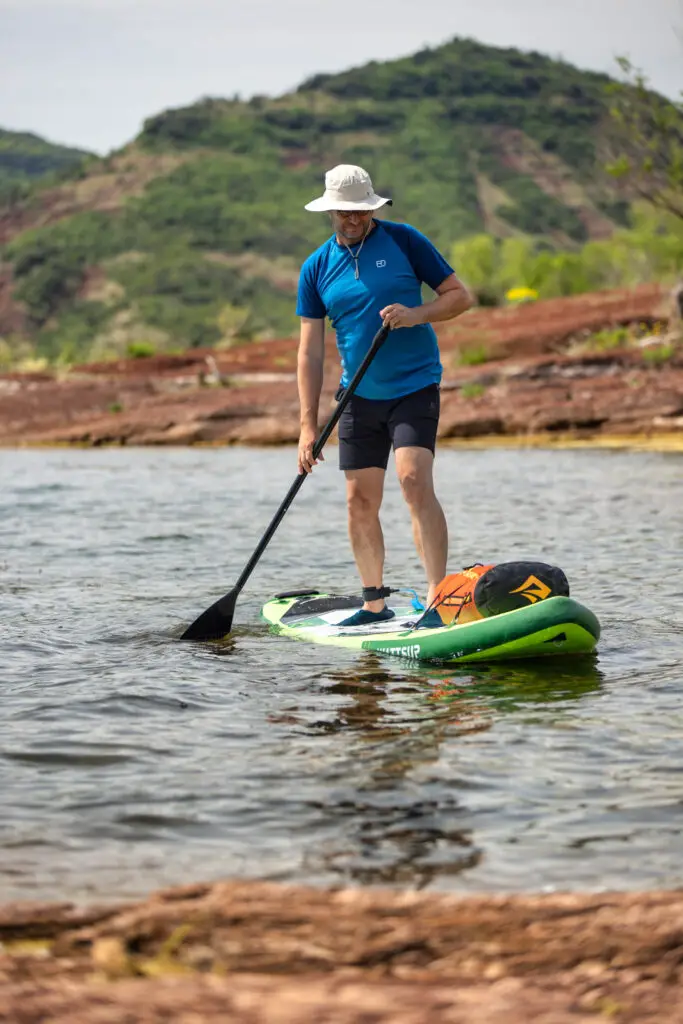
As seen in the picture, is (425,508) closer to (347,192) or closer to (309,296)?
(309,296)

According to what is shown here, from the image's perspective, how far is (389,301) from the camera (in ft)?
23.6

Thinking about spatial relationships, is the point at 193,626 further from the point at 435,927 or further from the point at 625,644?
the point at 435,927

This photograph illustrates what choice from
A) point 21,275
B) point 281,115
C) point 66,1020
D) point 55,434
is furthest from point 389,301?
point 281,115

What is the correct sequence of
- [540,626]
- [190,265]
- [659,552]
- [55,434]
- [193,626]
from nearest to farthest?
[540,626], [193,626], [659,552], [55,434], [190,265]

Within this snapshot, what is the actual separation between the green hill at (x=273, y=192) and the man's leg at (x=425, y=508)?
37951mm

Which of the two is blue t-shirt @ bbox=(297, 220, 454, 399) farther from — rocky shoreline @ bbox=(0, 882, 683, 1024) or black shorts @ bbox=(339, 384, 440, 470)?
rocky shoreline @ bbox=(0, 882, 683, 1024)

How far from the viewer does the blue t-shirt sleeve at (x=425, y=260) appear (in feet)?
23.7

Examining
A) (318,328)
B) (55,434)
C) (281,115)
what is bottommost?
(55,434)

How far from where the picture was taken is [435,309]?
7.11 metres

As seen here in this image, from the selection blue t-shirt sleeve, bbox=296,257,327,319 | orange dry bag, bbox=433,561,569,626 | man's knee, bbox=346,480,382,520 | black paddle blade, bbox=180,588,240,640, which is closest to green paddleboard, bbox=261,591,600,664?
orange dry bag, bbox=433,561,569,626

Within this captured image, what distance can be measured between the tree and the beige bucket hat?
22.7 metres

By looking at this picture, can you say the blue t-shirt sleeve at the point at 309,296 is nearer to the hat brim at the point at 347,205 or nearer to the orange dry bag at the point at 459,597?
the hat brim at the point at 347,205

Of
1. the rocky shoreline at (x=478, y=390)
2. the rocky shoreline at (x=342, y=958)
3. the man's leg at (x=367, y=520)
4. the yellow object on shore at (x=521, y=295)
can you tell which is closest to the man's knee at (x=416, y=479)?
the man's leg at (x=367, y=520)

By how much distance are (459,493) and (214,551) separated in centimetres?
518
